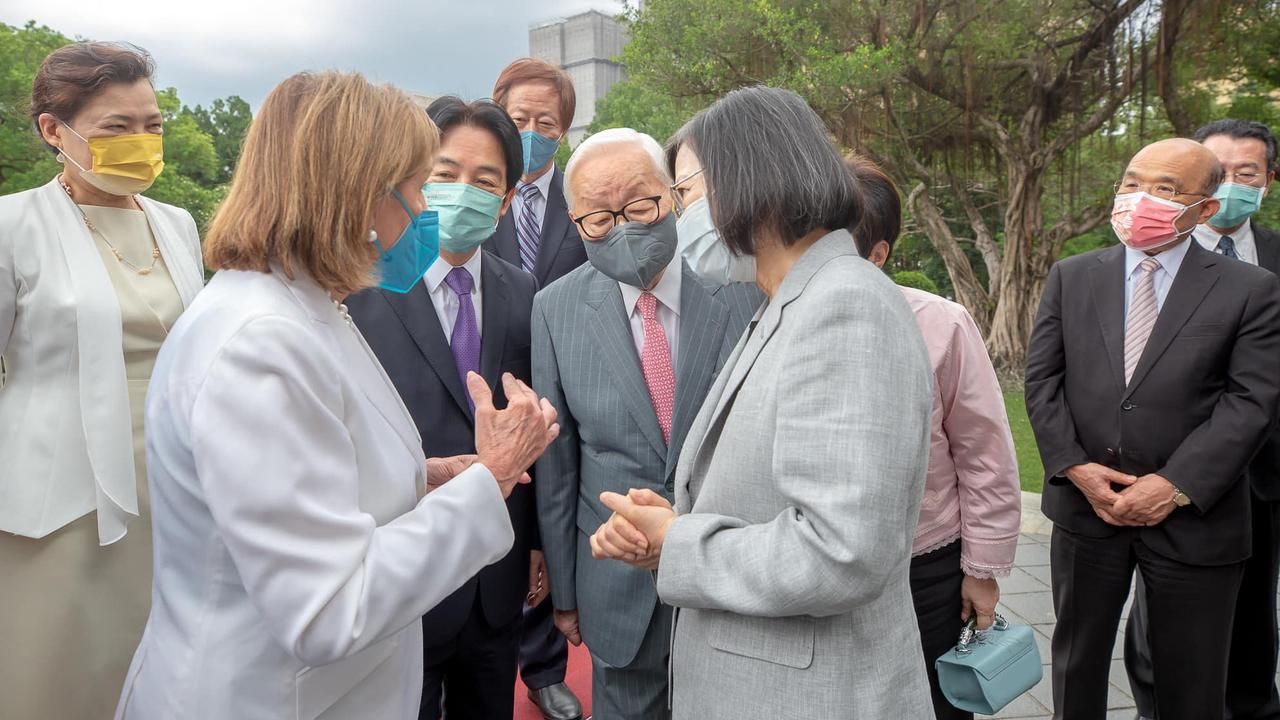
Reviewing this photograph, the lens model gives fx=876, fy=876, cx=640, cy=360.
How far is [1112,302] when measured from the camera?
321cm

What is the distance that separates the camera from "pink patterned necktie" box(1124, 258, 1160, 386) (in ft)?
10.3

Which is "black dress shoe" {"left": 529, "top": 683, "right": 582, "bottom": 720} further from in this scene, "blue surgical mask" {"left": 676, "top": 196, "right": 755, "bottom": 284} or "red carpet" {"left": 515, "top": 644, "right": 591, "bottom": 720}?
"blue surgical mask" {"left": 676, "top": 196, "right": 755, "bottom": 284}

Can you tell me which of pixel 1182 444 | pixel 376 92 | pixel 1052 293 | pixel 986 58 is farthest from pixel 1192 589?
pixel 986 58

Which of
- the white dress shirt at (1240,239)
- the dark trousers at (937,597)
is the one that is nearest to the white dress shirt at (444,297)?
the dark trousers at (937,597)

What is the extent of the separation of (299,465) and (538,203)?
2797 millimetres

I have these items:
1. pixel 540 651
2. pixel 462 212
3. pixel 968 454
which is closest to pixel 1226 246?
pixel 968 454

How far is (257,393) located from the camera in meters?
1.37

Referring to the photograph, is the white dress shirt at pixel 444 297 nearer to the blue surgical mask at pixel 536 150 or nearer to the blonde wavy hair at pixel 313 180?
the blonde wavy hair at pixel 313 180

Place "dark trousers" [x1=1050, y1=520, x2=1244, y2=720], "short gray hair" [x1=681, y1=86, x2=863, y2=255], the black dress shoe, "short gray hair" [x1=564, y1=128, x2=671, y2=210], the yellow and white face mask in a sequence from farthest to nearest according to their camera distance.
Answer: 1. the black dress shoe
2. "dark trousers" [x1=1050, y1=520, x2=1244, y2=720]
3. the yellow and white face mask
4. "short gray hair" [x1=564, y1=128, x2=671, y2=210]
5. "short gray hair" [x1=681, y1=86, x2=863, y2=255]

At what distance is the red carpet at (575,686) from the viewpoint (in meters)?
3.84

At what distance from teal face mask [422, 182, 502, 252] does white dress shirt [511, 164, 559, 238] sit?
1.19 m

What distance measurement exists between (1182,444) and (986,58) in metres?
11.8

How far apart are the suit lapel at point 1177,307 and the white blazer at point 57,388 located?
3330 mm

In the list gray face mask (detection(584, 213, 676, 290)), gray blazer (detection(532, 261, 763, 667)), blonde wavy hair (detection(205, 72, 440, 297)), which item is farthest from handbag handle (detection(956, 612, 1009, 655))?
blonde wavy hair (detection(205, 72, 440, 297))
